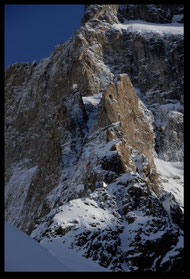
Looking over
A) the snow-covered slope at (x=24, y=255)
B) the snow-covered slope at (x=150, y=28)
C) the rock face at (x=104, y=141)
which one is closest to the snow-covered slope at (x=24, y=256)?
the snow-covered slope at (x=24, y=255)

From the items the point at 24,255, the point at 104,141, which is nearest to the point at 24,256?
the point at 24,255

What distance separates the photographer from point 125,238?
34531 millimetres

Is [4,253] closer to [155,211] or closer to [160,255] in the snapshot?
[160,255]

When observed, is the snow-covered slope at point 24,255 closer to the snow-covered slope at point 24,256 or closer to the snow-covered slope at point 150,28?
the snow-covered slope at point 24,256

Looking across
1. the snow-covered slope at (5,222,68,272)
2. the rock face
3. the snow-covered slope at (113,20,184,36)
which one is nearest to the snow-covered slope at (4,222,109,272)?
the snow-covered slope at (5,222,68,272)

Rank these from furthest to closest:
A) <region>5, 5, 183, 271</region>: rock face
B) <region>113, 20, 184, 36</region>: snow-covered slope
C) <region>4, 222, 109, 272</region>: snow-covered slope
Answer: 1. <region>113, 20, 184, 36</region>: snow-covered slope
2. <region>5, 5, 183, 271</region>: rock face
3. <region>4, 222, 109, 272</region>: snow-covered slope

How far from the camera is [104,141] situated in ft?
173

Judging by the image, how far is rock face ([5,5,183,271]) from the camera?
3356cm

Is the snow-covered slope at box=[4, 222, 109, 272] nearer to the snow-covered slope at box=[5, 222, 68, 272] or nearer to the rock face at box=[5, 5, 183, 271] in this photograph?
the snow-covered slope at box=[5, 222, 68, 272]

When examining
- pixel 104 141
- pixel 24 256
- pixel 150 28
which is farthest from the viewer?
pixel 150 28

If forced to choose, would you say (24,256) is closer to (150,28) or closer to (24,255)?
(24,255)

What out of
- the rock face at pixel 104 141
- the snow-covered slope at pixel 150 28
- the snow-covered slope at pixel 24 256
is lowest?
the rock face at pixel 104 141

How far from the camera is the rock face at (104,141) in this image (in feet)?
110

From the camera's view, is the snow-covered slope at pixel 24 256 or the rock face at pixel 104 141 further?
the rock face at pixel 104 141
